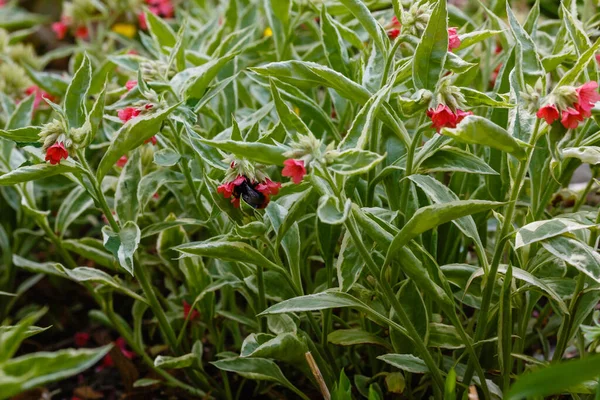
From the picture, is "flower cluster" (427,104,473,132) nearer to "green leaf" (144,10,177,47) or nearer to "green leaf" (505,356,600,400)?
"green leaf" (505,356,600,400)

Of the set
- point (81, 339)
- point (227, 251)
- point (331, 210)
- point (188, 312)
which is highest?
point (331, 210)

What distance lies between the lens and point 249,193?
38.4 inches

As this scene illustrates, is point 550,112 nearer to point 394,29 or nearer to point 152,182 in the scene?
point 394,29

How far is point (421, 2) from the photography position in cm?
106

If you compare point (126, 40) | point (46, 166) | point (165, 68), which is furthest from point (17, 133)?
point (126, 40)

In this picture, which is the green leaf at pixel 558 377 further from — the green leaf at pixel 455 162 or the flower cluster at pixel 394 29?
the flower cluster at pixel 394 29

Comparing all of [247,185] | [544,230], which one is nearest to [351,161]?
[247,185]

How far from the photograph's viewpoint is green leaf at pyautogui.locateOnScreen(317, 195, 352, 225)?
838mm

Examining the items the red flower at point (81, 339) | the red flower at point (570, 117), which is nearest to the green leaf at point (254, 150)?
the red flower at point (570, 117)

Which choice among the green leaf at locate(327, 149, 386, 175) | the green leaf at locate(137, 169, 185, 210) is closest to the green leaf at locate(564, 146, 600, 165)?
the green leaf at locate(327, 149, 386, 175)

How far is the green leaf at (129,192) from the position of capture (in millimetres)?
1228

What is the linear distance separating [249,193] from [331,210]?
16 cm

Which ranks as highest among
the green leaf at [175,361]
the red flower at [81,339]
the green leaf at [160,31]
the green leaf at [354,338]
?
the green leaf at [160,31]

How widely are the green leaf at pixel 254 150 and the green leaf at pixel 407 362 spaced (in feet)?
1.29
